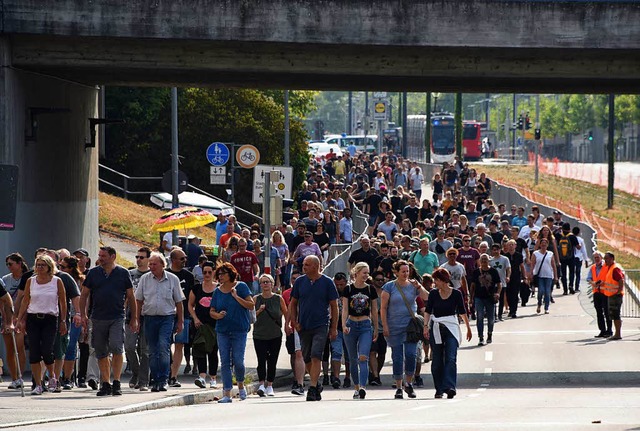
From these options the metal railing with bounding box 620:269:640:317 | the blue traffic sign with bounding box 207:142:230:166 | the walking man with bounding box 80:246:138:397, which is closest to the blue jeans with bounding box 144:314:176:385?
the walking man with bounding box 80:246:138:397

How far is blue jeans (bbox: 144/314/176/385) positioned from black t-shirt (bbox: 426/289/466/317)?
301cm

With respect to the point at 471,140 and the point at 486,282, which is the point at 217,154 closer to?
the point at 486,282

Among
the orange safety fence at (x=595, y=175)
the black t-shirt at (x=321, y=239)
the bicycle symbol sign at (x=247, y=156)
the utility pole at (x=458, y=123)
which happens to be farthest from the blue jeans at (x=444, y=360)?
the utility pole at (x=458, y=123)

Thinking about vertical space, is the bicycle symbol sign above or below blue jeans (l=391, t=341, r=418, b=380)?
above

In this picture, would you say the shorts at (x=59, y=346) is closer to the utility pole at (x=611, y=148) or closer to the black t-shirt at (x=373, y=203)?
the black t-shirt at (x=373, y=203)

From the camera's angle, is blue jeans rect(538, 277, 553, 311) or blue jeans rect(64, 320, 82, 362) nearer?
blue jeans rect(64, 320, 82, 362)

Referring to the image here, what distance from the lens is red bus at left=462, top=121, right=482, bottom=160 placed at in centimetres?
10938

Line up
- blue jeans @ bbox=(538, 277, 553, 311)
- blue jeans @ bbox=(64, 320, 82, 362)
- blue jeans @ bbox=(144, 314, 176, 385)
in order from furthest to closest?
blue jeans @ bbox=(538, 277, 553, 311)
blue jeans @ bbox=(64, 320, 82, 362)
blue jeans @ bbox=(144, 314, 176, 385)

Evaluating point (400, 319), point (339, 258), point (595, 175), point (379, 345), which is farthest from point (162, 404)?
point (595, 175)

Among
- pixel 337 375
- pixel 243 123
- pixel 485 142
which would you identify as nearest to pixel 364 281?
pixel 337 375

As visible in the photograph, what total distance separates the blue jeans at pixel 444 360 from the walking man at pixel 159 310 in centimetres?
298

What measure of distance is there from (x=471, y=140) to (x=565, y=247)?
77867 millimetres

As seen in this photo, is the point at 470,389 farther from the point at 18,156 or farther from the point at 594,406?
the point at 18,156

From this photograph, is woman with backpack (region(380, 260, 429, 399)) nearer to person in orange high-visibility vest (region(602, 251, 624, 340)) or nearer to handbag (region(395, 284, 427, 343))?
handbag (region(395, 284, 427, 343))
